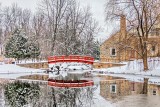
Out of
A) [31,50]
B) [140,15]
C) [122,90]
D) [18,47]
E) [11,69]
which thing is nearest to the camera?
[122,90]

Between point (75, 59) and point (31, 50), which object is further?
point (31, 50)

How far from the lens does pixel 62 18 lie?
5512 centimetres

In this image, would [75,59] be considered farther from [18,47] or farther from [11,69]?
[18,47]

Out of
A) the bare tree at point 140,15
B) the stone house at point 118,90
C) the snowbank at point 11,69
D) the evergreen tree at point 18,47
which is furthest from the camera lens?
the evergreen tree at point 18,47

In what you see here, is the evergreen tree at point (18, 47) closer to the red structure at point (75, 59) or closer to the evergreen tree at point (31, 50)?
the evergreen tree at point (31, 50)

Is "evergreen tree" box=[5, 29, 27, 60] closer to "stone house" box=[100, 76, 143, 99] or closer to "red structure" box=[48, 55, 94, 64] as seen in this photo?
"red structure" box=[48, 55, 94, 64]

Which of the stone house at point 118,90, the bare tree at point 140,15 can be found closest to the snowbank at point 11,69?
the bare tree at point 140,15

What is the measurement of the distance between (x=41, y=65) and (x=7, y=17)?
40486 mm

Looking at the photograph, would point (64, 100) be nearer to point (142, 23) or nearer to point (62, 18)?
point (142, 23)

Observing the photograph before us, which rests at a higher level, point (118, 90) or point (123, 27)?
point (123, 27)

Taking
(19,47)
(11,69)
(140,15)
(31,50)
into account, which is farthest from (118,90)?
(31,50)

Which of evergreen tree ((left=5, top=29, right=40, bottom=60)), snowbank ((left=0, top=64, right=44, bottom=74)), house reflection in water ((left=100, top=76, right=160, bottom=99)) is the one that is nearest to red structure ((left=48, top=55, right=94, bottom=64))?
snowbank ((left=0, top=64, right=44, bottom=74))

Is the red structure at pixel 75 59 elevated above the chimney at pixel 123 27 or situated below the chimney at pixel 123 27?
below

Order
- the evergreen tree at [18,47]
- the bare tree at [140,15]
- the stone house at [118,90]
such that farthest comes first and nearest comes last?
the evergreen tree at [18,47]
the bare tree at [140,15]
the stone house at [118,90]
